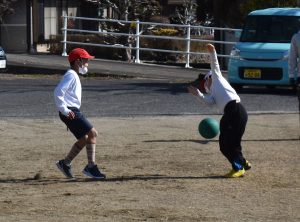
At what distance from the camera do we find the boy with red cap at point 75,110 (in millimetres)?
10633

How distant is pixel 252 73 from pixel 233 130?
31.0 feet

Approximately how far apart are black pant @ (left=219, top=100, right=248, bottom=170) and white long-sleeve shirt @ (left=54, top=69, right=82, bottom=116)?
1737 millimetres

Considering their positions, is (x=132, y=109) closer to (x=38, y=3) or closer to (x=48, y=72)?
(x=48, y=72)

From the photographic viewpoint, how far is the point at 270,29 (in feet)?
69.6

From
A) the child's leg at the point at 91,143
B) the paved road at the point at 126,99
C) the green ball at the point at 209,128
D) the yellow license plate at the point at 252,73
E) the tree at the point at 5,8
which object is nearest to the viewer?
the child's leg at the point at 91,143

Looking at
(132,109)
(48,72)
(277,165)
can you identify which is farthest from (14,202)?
(48,72)

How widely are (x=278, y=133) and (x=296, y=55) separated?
49.4 inches

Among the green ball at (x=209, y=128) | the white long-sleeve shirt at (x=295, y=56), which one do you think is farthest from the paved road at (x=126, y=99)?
the green ball at (x=209, y=128)

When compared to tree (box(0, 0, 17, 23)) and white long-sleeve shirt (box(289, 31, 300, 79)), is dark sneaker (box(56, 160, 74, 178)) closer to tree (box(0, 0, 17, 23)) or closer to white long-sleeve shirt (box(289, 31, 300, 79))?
white long-sleeve shirt (box(289, 31, 300, 79))

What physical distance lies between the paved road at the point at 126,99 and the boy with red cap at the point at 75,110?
16.7 ft

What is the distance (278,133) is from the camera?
1481 centimetres

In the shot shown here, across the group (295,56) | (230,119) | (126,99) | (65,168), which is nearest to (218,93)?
(230,119)

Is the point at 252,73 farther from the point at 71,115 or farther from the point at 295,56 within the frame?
the point at 71,115

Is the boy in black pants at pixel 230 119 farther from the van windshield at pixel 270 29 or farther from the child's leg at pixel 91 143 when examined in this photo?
the van windshield at pixel 270 29
